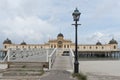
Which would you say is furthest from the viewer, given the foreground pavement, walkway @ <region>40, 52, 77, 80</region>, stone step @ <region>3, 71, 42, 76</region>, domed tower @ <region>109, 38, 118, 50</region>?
domed tower @ <region>109, 38, 118, 50</region>

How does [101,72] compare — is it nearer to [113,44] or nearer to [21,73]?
[21,73]

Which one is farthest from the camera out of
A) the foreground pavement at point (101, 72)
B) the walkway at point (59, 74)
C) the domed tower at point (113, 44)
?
the domed tower at point (113, 44)

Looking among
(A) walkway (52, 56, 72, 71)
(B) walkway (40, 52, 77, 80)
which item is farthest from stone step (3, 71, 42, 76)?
(A) walkway (52, 56, 72, 71)

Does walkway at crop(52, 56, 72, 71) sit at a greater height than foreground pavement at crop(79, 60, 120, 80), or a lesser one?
greater

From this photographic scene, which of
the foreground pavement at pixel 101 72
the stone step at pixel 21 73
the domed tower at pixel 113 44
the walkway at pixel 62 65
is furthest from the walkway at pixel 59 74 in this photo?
the domed tower at pixel 113 44

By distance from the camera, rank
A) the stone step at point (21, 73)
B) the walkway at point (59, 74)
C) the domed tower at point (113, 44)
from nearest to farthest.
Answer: the walkway at point (59, 74)
the stone step at point (21, 73)
the domed tower at point (113, 44)

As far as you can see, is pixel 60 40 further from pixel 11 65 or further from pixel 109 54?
pixel 11 65

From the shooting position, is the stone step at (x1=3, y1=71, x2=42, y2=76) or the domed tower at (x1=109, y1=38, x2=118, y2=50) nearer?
the stone step at (x1=3, y1=71, x2=42, y2=76)

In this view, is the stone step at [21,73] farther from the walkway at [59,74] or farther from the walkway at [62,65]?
the walkway at [62,65]

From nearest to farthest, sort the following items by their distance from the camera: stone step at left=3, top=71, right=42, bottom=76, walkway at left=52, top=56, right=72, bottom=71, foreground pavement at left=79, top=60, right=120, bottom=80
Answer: stone step at left=3, top=71, right=42, bottom=76 < foreground pavement at left=79, top=60, right=120, bottom=80 < walkway at left=52, top=56, right=72, bottom=71

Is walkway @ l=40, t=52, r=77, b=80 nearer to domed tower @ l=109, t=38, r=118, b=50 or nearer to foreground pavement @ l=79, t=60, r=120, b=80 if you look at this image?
foreground pavement @ l=79, t=60, r=120, b=80

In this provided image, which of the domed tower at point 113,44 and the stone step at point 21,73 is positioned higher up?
the domed tower at point 113,44

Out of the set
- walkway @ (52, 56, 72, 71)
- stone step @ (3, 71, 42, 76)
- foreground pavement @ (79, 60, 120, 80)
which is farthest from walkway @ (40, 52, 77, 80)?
foreground pavement @ (79, 60, 120, 80)

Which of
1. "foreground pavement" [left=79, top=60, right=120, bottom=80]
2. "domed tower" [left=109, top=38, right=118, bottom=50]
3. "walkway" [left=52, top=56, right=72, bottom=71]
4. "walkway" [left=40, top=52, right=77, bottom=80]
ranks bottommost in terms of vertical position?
"foreground pavement" [left=79, top=60, right=120, bottom=80]
